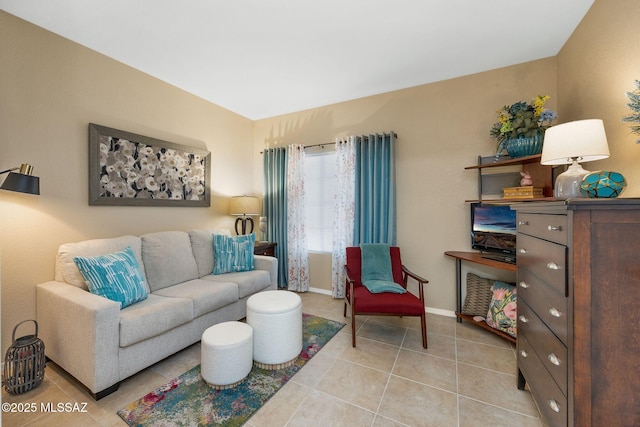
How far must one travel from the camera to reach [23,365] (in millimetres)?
1723

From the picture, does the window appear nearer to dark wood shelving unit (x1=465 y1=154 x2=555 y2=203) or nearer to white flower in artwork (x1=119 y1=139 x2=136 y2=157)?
dark wood shelving unit (x1=465 y1=154 x2=555 y2=203)

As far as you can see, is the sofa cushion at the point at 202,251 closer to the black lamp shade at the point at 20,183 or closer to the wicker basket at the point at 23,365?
the wicker basket at the point at 23,365

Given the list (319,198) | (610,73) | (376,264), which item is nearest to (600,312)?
(610,73)

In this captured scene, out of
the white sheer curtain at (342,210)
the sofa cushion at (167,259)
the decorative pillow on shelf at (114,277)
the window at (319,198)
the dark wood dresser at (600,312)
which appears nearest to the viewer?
the dark wood dresser at (600,312)

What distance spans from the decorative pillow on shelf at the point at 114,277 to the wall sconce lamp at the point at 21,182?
561 mm

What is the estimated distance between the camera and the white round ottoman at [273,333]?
2006 mm

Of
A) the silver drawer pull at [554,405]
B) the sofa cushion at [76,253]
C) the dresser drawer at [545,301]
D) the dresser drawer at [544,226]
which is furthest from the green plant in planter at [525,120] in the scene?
the sofa cushion at [76,253]

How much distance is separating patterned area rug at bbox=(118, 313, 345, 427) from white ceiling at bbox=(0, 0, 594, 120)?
2.84m

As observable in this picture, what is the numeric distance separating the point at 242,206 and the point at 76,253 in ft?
5.96

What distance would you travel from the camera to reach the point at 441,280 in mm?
3037

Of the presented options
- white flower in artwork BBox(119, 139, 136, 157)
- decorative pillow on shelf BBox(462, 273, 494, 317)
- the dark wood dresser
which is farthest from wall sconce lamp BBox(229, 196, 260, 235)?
the dark wood dresser

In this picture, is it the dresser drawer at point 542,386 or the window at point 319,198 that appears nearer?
the dresser drawer at point 542,386

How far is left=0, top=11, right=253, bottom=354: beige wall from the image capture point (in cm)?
198

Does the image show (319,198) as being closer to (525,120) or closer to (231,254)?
(231,254)
